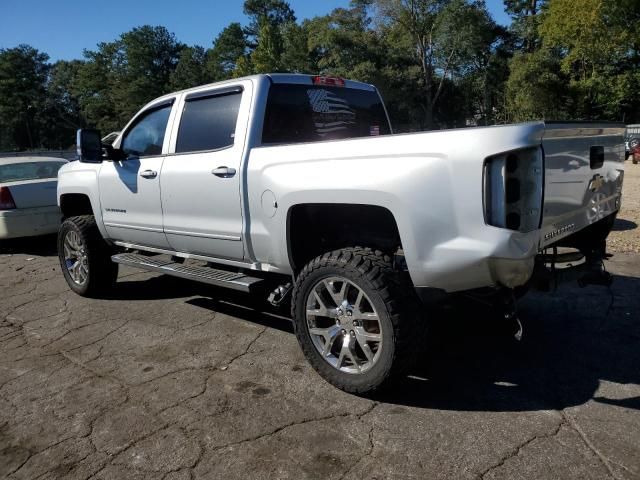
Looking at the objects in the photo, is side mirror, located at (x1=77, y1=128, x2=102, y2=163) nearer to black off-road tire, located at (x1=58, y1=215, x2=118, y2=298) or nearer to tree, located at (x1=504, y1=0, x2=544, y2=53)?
black off-road tire, located at (x1=58, y1=215, x2=118, y2=298)

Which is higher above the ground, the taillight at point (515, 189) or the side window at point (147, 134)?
the side window at point (147, 134)

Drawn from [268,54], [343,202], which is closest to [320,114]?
[343,202]

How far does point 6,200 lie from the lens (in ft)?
25.5

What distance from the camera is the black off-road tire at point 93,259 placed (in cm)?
541

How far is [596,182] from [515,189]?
1.06 meters

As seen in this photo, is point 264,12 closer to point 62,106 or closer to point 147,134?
point 62,106

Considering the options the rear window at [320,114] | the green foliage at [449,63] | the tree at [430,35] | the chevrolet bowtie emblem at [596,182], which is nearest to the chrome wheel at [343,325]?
the rear window at [320,114]

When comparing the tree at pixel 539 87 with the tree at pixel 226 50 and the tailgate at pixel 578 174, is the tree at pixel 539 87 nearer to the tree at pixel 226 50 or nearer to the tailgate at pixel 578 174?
the tailgate at pixel 578 174

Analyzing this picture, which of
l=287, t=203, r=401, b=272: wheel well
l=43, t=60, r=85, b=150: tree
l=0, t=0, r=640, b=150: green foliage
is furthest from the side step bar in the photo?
l=43, t=60, r=85, b=150: tree

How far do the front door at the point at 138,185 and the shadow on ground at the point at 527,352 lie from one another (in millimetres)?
989

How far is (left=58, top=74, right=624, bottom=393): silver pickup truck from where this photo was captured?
262 centimetres

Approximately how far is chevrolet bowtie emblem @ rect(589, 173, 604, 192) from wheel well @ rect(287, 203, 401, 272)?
48.7 inches

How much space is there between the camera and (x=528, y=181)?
2.60 m

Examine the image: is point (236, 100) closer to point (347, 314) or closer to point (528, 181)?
point (347, 314)
